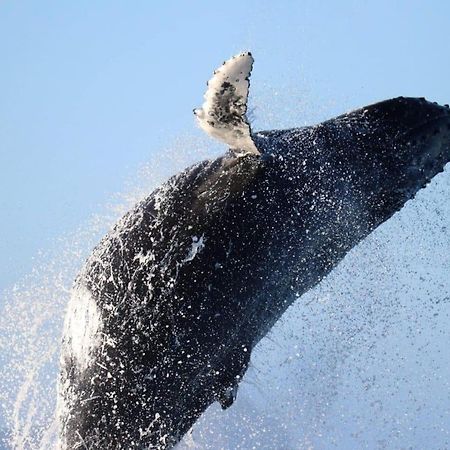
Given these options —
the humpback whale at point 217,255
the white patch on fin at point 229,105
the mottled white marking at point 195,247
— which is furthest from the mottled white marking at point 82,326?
the white patch on fin at point 229,105

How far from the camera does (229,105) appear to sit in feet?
21.7

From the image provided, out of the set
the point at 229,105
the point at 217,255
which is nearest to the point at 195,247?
the point at 217,255

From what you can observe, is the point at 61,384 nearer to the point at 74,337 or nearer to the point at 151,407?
the point at 74,337

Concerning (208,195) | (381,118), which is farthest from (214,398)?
(381,118)

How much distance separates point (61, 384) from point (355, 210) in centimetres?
364

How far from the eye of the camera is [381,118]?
7.53 meters

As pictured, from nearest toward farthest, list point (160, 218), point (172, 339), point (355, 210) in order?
1. point (172, 339)
2. point (160, 218)
3. point (355, 210)

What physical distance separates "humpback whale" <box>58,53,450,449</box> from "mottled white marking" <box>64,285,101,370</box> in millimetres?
17

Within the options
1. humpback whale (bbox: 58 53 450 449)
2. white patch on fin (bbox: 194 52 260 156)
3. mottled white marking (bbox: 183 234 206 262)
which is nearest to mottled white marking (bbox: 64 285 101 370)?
humpback whale (bbox: 58 53 450 449)

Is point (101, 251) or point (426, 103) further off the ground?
A: point (101, 251)

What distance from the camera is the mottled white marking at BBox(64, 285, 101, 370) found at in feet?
23.1

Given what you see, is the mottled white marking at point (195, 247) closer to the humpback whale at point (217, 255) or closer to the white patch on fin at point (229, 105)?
the humpback whale at point (217, 255)

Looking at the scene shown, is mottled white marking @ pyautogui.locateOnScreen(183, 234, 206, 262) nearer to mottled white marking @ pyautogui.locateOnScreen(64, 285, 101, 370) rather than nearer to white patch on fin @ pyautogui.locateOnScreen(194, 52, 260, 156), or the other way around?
white patch on fin @ pyautogui.locateOnScreen(194, 52, 260, 156)

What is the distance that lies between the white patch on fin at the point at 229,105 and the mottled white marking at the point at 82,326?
2.15 m
